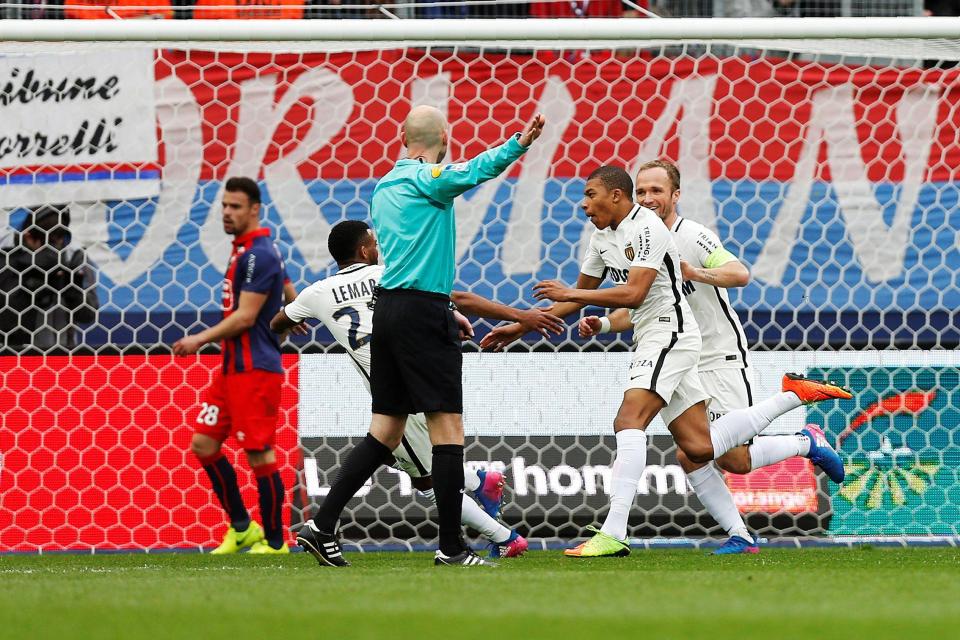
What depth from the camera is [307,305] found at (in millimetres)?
5969

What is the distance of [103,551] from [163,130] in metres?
2.33

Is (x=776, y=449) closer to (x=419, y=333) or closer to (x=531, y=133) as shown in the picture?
(x=419, y=333)

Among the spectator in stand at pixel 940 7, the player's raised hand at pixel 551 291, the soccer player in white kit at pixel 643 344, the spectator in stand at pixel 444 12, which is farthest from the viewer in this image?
the spectator in stand at pixel 940 7

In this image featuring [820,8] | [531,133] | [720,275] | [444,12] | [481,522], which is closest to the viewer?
[531,133]

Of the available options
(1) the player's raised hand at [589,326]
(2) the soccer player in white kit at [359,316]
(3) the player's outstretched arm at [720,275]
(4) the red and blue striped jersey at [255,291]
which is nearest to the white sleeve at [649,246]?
(3) the player's outstretched arm at [720,275]

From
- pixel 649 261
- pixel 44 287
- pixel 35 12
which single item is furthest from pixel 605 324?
pixel 35 12

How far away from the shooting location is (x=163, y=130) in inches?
303

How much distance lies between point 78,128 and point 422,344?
343cm

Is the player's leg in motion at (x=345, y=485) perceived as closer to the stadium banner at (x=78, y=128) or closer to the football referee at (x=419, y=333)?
the football referee at (x=419, y=333)

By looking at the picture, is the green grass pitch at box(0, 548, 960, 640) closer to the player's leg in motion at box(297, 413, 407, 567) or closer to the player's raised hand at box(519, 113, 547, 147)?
the player's leg in motion at box(297, 413, 407, 567)

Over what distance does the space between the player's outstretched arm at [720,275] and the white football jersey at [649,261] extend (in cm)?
8

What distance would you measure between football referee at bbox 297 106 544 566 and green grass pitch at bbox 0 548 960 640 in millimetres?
263

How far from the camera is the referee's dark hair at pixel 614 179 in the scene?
5.88 m

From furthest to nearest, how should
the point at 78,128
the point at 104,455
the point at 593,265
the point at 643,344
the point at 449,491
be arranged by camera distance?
the point at 78,128, the point at 104,455, the point at 593,265, the point at 643,344, the point at 449,491
